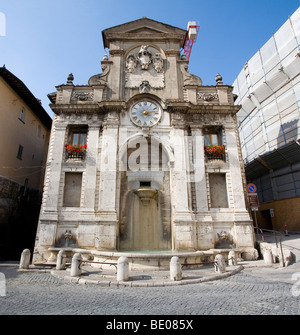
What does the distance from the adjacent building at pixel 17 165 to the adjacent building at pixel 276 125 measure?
2229cm

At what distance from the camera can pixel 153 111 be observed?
1482cm

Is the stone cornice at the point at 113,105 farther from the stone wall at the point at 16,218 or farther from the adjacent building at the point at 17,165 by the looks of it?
the stone wall at the point at 16,218

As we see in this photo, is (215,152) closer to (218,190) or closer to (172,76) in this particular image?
(218,190)

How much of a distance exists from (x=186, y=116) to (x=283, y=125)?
40.7ft

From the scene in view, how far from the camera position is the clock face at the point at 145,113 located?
14.6 meters

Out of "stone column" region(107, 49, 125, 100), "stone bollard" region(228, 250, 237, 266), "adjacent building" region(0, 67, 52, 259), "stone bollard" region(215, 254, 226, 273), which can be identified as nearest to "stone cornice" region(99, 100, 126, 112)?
"stone column" region(107, 49, 125, 100)

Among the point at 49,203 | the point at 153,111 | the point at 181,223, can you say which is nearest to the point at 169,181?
the point at 181,223

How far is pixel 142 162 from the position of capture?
1466 centimetres

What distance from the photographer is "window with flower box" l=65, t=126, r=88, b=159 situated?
1402 cm

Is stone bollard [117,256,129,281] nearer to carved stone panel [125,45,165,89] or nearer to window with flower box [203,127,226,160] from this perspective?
window with flower box [203,127,226,160]

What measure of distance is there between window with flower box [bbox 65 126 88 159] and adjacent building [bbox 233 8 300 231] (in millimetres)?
16843

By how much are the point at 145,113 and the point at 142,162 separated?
3394 millimetres

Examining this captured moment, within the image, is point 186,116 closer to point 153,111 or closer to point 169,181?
point 153,111
